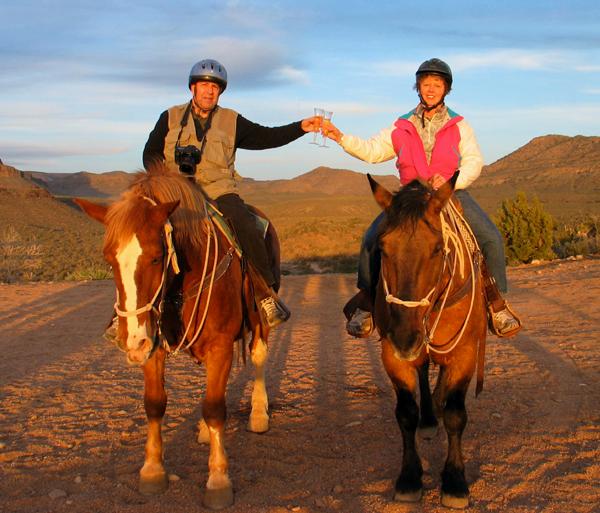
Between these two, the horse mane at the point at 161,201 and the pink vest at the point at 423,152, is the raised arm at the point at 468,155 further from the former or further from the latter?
the horse mane at the point at 161,201

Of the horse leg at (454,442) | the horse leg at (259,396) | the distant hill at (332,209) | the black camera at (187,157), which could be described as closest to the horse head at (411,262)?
the horse leg at (454,442)

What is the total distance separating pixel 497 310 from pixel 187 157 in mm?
2934

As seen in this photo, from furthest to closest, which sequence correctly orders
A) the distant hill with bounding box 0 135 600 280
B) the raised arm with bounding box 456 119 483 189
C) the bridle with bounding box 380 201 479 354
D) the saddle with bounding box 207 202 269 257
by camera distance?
the distant hill with bounding box 0 135 600 280 < the saddle with bounding box 207 202 269 257 < the raised arm with bounding box 456 119 483 189 < the bridle with bounding box 380 201 479 354

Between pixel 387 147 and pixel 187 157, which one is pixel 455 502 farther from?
pixel 187 157

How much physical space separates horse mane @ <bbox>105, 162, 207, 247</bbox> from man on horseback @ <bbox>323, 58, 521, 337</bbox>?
1.42 metres

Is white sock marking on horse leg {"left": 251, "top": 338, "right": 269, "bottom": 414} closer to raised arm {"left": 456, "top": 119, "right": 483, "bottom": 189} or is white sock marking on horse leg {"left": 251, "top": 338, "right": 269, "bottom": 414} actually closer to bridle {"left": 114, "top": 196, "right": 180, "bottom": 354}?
bridle {"left": 114, "top": 196, "right": 180, "bottom": 354}

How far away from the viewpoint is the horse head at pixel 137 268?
376cm

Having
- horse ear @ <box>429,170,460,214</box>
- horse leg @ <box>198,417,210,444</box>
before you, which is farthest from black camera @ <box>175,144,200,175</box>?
horse ear @ <box>429,170,460,214</box>

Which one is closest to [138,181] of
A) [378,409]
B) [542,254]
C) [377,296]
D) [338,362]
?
[377,296]

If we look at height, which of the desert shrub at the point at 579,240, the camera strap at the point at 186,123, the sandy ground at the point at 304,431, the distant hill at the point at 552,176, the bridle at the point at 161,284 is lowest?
the sandy ground at the point at 304,431

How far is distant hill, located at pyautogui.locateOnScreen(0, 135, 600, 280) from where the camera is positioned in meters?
37.1

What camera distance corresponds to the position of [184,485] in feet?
15.6

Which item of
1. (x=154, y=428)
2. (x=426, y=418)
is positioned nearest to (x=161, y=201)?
(x=154, y=428)

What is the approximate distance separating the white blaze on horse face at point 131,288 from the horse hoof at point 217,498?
4.41 feet
